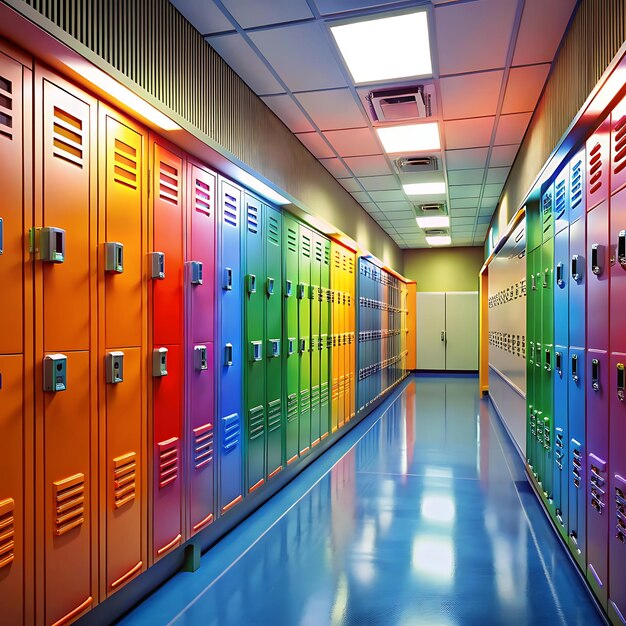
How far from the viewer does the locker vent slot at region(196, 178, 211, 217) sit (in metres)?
3.12

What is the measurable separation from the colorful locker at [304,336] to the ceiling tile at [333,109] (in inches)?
38.4

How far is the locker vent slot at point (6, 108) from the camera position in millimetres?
1799

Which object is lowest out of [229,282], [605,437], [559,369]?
[605,437]

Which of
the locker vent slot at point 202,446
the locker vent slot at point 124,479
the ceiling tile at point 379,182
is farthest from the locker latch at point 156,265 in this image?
the ceiling tile at point 379,182

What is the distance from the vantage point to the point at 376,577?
286 cm

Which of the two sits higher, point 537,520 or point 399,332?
point 399,332

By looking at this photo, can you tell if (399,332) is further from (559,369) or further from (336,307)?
(559,369)

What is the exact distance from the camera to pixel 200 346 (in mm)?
3104

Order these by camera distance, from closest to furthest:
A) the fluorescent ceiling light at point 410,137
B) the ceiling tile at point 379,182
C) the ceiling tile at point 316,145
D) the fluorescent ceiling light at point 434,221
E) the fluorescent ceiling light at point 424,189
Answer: the fluorescent ceiling light at point 410,137 < the ceiling tile at point 316,145 < the ceiling tile at point 379,182 < the fluorescent ceiling light at point 424,189 < the fluorescent ceiling light at point 434,221

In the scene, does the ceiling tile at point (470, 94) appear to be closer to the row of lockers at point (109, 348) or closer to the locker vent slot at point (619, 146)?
the row of lockers at point (109, 348)

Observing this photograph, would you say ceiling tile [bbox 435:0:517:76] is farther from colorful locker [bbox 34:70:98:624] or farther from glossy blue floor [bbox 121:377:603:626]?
glossy blue floor [bbox 121:377:603:626]

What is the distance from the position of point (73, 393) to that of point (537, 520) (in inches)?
128

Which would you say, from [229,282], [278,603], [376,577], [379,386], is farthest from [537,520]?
[379,386]

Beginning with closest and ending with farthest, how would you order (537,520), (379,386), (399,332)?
(537,520) → (379,386) → (399,332)
